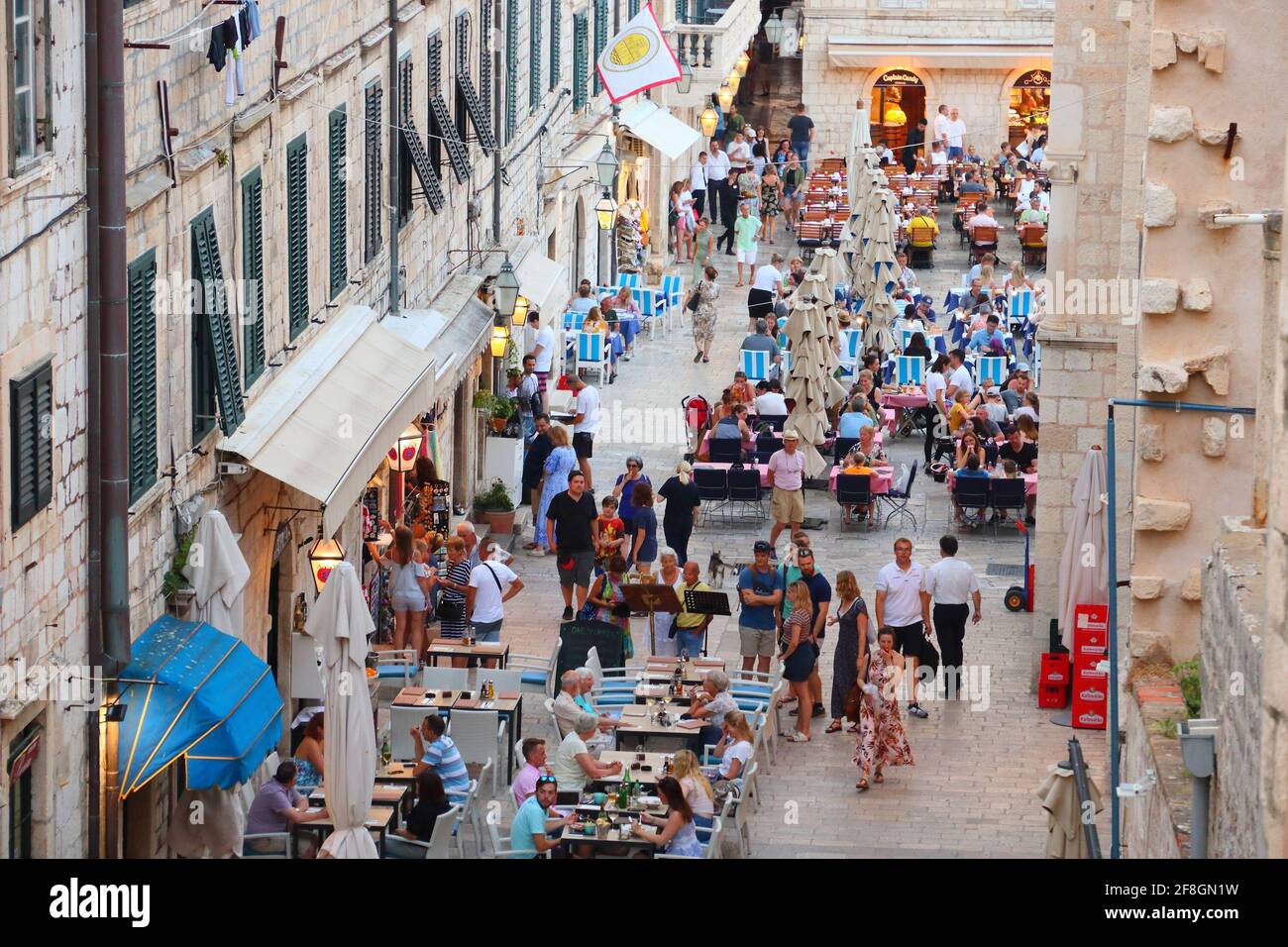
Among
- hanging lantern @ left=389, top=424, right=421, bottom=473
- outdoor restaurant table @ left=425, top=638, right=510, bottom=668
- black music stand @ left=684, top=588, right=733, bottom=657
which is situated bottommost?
outdoor restaurant table @ left=425, top=638, right=510, bottom=668

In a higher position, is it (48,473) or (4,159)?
(4,159)

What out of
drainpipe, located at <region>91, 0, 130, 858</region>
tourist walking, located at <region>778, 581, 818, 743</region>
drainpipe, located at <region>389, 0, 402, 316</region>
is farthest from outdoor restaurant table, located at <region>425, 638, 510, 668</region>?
drainpipe, located at <region>91, 0, 130, 858</region>

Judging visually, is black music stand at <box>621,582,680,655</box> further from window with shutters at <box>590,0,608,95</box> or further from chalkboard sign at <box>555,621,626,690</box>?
window with shutters at <box>590,0,608,95</box>

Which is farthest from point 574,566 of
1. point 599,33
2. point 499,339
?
point 599,33

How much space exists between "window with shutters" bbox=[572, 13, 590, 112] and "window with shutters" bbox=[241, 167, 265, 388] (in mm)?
18434

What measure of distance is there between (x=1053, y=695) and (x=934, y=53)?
34296mm

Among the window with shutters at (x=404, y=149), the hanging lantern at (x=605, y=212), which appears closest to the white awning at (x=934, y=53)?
the hanging lantern at (x=605, y=212)

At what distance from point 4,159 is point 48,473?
1.68 meters

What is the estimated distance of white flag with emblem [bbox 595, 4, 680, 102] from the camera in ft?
103

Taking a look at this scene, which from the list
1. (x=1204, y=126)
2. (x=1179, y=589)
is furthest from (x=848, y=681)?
(x=1204, y=126)

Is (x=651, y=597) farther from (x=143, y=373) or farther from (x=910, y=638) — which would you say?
(x=143, y=373)

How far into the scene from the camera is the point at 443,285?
24.0 metres

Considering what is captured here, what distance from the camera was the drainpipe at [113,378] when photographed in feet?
38.8
